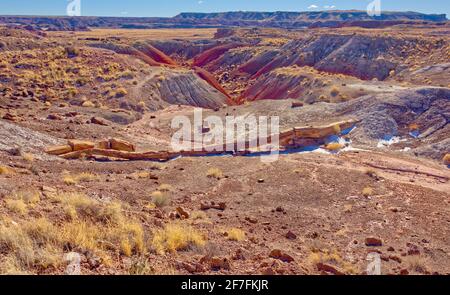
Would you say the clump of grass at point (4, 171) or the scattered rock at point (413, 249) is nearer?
the scattered rock at point (413, 249)

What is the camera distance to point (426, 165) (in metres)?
19.4

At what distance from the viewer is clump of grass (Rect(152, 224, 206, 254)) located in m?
7.11

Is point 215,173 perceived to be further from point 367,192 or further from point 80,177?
point 367,192

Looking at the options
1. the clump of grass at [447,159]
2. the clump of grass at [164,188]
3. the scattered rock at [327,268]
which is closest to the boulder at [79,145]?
the clump of grass at [164,188]

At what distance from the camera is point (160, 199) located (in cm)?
1216

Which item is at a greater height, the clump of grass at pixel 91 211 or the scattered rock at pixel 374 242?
the clump of grass at pixel 91 211

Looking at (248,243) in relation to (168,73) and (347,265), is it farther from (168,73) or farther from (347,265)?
(168,73)

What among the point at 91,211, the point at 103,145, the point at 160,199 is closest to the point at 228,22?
the point at 103,145

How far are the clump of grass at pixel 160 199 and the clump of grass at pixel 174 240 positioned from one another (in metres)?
3.79

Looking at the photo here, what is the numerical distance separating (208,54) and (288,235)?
212ft

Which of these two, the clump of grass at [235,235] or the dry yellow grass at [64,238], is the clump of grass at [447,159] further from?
the dry yellow grass at [64,238]

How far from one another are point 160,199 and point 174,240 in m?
4.81

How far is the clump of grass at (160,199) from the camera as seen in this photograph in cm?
1198

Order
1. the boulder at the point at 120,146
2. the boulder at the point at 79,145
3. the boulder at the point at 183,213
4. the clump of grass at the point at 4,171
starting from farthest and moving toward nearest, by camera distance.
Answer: the boulder at the point at 120,146 → the boulder at the point at 79,145 → the clump of grass at the point at 4,171 → the boulder at the point at 183,213
